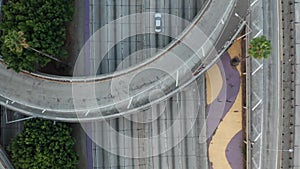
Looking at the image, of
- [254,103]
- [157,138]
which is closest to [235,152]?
[254,103]

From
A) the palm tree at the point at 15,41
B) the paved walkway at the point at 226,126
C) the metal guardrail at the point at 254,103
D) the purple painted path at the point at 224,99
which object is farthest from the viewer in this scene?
the paved walkway at the point at 226,126

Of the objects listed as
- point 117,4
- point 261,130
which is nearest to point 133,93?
point 117,4

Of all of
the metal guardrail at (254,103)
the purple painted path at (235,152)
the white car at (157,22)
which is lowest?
the purple painted path at (235,152)

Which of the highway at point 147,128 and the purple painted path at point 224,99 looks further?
the purple painted path at point 224,99

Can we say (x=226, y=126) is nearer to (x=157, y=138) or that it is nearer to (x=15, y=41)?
(x=157, y=138)

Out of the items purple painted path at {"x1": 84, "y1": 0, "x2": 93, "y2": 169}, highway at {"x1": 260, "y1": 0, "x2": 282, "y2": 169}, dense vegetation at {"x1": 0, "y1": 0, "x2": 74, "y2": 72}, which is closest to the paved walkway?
highway at {"x1": 260, "y1": 0, "x2": 282, "y2": 169}

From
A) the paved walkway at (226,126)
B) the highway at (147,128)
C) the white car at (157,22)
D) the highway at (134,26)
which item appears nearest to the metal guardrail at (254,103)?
the paved walkway at (226,126)

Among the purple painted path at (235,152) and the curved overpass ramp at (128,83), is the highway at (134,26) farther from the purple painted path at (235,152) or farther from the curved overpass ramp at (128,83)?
the purple painted path at (235,152)
